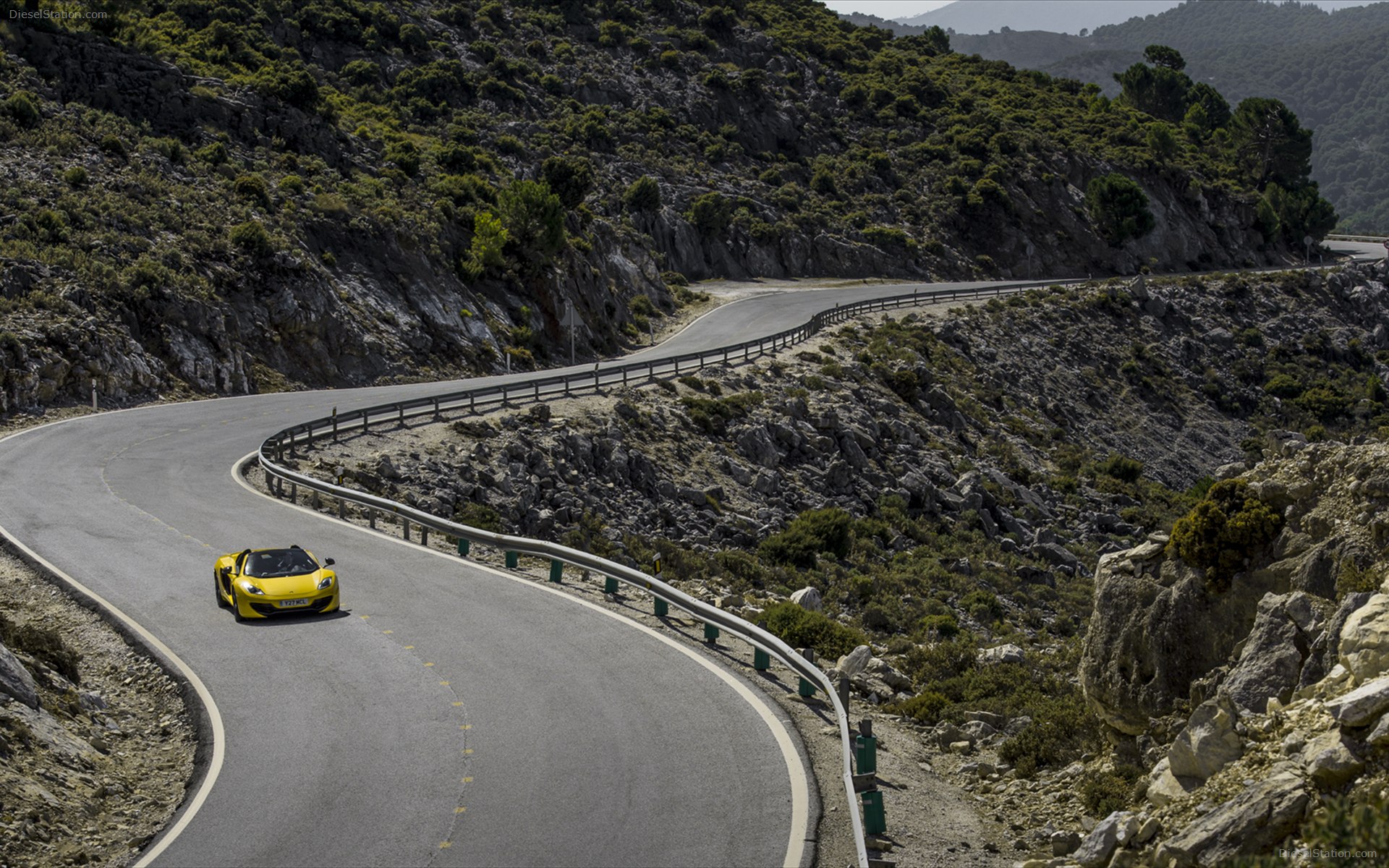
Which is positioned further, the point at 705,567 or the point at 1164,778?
the point at 705,567

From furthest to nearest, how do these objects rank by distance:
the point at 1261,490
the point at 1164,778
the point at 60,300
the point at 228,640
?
the point at 60,300 → the point at 228,640 → the point at 1261,490 → the point at 1164,778

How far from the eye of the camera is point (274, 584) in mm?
16344

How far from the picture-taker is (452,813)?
9.90 metres

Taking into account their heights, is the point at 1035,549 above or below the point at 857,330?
below

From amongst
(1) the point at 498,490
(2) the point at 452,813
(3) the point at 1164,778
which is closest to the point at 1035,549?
(1) the point at 498,490

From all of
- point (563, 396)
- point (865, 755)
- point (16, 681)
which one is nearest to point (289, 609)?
point (16, 681)

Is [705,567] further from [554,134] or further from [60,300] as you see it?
[554,134]

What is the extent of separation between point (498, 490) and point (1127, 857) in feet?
75.2

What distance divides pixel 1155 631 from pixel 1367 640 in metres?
4.05

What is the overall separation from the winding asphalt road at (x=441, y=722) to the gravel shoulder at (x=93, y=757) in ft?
1.69

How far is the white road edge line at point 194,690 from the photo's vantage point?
968cm

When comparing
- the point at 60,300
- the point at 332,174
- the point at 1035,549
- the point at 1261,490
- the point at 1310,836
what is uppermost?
the point at 332,174

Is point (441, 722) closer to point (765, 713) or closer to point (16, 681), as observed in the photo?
point (765, 713)

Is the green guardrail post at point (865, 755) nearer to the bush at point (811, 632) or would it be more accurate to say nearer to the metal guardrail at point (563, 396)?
the metal guardrail at point (563, 396)
